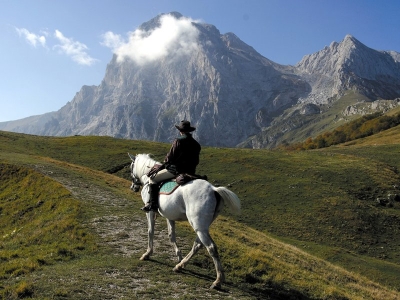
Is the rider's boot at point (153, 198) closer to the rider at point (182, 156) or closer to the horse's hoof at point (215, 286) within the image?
the rider at point (182, 156)

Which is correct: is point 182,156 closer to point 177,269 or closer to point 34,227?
point 177,269

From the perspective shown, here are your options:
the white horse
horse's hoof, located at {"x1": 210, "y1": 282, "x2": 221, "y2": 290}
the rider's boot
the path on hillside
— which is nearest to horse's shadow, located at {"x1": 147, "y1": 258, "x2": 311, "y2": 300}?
the path on hillside

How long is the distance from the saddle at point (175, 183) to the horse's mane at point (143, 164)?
1789 mm

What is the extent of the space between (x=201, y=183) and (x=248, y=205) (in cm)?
3600

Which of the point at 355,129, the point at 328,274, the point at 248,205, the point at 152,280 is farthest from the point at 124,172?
the point at 355,129

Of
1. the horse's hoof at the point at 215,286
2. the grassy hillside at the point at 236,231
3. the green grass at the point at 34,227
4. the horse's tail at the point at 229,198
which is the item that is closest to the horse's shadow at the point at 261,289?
the grassy hillside at the point at 236,231

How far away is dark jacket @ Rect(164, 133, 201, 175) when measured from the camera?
517 inches

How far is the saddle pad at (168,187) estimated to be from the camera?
1286 centimetres

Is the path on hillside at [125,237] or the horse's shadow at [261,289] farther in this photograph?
the horse's shadow at [261,289]

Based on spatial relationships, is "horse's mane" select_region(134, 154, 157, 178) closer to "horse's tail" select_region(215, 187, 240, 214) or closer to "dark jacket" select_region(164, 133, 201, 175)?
"dark jacket" select_region(164, 133, 201, 175)

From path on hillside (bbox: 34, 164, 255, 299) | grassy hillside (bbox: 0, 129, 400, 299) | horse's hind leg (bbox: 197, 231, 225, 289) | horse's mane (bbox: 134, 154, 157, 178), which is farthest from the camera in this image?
horse's mane (bbox: 134, 154, 157, 178)

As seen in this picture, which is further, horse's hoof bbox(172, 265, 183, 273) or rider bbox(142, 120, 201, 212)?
rider bbox(142, 120, 201, 212)

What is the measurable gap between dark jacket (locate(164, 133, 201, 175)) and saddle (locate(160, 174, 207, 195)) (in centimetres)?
48

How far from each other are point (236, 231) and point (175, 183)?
16.8 metres
